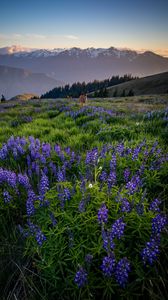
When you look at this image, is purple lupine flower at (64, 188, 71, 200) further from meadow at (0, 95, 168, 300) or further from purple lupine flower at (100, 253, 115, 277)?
purple lupine flower at (100, 253, 115, 277)

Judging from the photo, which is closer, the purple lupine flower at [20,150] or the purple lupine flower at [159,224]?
the purple lupine flower at [159,224]

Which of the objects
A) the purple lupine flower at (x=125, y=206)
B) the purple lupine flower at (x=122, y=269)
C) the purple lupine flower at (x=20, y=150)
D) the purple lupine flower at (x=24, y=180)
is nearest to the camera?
the purple lupine flower at (x=122, y=269)

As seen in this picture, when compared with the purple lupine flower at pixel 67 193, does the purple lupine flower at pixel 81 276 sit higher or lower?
lower

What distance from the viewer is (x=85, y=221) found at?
243 centimetres

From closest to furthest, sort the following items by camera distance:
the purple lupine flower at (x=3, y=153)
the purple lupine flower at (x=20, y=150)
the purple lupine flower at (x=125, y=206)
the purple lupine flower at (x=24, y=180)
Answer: the purple lupine flower at (x=125, y=206) < the purple lupine flower at (x=24, y=180) < the purple lupine flower at (x=3, y=153) < the purple lupine flower at (x=20, y=150)

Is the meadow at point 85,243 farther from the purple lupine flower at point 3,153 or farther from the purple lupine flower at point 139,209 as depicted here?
the purple lupine flower at point 3,153

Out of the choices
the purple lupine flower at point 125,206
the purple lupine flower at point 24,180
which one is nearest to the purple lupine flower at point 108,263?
the purple lupine flower at point 125,206

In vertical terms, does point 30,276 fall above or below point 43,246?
below

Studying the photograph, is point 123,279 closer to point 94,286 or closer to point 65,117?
point 94,286

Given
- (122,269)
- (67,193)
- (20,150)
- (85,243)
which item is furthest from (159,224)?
(20,150)

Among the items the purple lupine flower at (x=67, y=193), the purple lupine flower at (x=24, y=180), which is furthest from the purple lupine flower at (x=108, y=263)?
the purple lupine flower at (x=24, y=180)

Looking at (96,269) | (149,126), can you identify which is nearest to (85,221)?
(96,269)

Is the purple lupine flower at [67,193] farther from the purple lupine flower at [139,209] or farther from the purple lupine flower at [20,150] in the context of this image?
the purple lupine flower at [20,150]

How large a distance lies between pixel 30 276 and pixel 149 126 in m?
6.00
